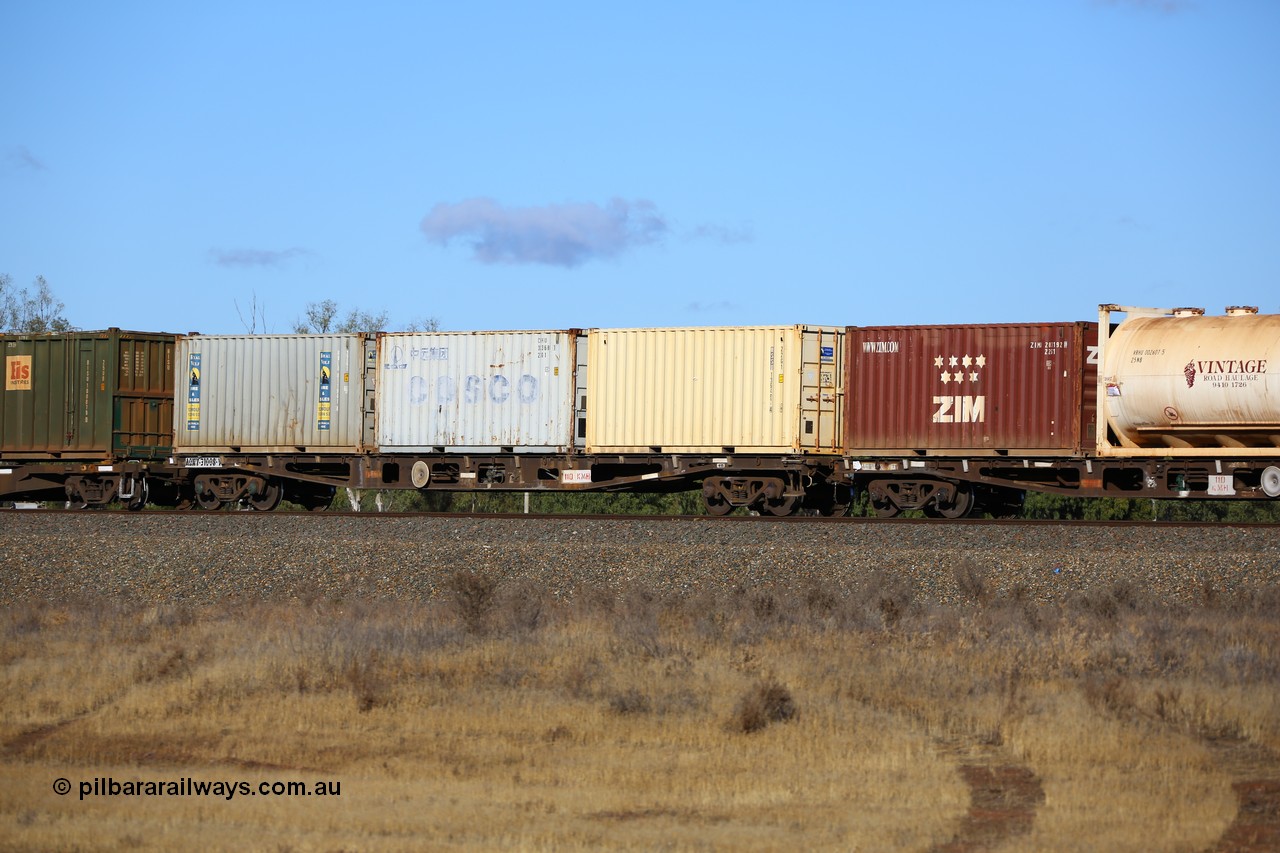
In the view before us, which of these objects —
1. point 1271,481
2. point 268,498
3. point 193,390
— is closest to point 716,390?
point 1271,481

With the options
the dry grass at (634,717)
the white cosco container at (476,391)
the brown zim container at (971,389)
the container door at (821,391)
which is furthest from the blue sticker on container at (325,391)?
the dry grass at (634,717)

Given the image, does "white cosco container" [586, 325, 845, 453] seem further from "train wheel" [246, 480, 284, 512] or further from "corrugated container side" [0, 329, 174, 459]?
"corrugated container side" [0, 329, 174, 459]

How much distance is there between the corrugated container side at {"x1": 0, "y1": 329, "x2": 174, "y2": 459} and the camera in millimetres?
25625

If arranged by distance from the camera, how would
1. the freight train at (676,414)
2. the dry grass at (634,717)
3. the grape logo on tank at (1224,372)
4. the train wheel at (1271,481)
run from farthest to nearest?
the freight train at (676,414), the train wheel at (1271,481), the grape logo on tank at (1224,372), the dry grass at (634,717)

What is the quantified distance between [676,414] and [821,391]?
2410 millimetres

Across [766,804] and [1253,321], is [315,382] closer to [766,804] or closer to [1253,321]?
[1253,321]

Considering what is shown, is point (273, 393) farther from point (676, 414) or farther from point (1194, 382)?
point (1194, 382)

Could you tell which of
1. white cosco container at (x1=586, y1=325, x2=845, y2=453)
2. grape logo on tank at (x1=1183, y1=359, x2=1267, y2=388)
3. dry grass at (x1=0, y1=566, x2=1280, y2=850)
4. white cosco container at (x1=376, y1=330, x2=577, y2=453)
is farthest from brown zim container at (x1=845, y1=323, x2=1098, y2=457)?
dry grass at (x1=0, y1=566, x2=1280, y2=850)

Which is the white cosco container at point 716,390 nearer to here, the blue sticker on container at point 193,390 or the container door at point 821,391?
the container door at point 821,391

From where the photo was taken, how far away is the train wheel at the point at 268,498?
1012 inches

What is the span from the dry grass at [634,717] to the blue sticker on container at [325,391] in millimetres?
10038

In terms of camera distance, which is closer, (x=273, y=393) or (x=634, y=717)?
(x=634, y=717)

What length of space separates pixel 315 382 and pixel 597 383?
17.3ft

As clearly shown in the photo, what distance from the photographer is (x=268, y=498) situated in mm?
25734
